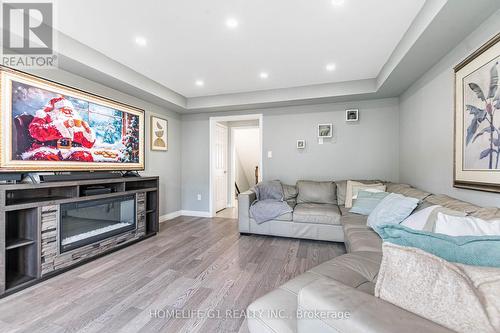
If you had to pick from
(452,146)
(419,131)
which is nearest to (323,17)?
(452,146)

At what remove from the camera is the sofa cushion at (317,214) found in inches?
120

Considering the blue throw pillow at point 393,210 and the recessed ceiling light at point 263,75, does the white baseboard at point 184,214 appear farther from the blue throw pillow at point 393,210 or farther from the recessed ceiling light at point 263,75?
the blue throw pillow at point 393,210

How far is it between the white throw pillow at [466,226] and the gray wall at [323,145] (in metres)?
Answer: 2.54

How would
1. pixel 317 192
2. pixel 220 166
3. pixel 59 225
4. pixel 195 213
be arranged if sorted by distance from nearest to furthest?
pixel 59 225 → pixel 317 192 → pixel 195 213 → pixel 220 166

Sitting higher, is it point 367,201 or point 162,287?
point 367,201

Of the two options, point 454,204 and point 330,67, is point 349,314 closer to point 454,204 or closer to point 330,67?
point 454,204

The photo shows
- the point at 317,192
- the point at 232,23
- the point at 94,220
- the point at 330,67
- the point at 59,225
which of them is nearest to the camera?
the point at 232,23

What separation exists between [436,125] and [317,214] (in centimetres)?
174

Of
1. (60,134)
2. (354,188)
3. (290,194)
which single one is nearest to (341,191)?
(354,188)

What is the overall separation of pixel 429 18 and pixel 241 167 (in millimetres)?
5768

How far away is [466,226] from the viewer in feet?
4.23

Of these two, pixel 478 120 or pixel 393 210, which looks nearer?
pixel 478 120

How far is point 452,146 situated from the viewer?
6.96ft

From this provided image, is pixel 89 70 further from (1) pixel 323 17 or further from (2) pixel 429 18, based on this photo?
(2) pixel 429 18
